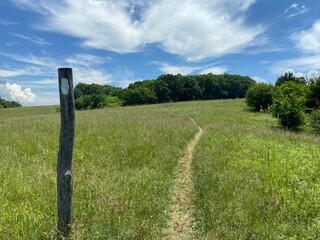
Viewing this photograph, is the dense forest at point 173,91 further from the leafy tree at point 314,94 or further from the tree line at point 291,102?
the leafy tree at point 314,94

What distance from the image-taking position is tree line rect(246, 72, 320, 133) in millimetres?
20703

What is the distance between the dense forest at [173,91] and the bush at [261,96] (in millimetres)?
43413

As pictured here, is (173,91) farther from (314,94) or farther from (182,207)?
(182,207)

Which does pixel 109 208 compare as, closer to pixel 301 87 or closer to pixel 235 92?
pixel 301 87

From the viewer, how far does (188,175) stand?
8141mm

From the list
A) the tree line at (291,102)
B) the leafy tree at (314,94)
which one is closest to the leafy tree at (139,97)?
the tree line at (291,102)

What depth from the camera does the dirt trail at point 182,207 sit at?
5.02 m

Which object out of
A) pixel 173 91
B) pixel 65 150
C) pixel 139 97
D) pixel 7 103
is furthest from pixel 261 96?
pixel 7 103

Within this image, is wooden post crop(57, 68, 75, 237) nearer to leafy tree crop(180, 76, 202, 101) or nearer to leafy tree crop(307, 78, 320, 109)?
leafy tree crop(307, 78, 320, 109)

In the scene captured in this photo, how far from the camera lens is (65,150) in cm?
438

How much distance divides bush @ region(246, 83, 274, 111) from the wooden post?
3621 centimetres

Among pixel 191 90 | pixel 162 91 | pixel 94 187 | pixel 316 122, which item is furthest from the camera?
pixel 191 90

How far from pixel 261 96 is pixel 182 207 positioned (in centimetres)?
3502

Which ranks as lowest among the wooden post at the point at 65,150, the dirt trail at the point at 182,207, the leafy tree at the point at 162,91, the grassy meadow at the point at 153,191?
the dirt trail at the point at 182,207
